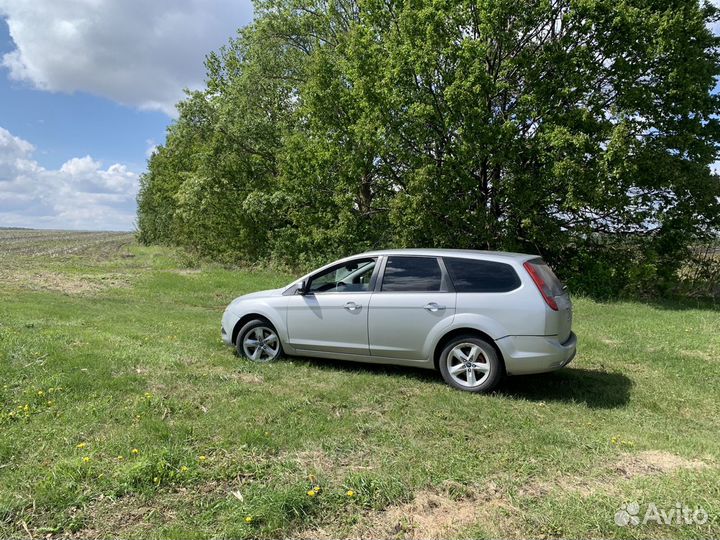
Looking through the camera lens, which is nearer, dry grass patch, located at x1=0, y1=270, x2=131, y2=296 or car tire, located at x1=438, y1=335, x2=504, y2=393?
car tire, located at x1=438, y1=335, x2=504, y2=393

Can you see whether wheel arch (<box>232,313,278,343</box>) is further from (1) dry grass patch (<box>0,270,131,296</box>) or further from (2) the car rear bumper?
(1) dry grass patch (<box>0,270,131,296</box>)

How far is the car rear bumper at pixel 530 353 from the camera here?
5520mm

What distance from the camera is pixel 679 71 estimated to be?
532 inches

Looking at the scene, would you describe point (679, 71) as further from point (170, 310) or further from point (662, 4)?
point (170, 310)

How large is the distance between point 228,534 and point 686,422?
15.8 ft

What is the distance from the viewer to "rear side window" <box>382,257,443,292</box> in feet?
20.1

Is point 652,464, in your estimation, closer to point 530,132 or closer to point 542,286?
point 542,286

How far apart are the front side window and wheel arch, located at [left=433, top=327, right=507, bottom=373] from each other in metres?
1.15

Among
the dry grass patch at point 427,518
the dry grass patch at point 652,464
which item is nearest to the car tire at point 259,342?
the dry grass patch at point 427,518

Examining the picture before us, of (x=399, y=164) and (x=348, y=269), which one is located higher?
(x=399, y=164)

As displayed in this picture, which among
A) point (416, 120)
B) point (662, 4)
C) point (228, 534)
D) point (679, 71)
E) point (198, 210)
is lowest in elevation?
point (228, 534)

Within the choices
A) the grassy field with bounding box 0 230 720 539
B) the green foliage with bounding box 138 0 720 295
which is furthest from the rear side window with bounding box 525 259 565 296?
the green foliage with bounding box 138 0 720 295

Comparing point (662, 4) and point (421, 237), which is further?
point (421, 237)

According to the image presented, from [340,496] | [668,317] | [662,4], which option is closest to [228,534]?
[340,496]
